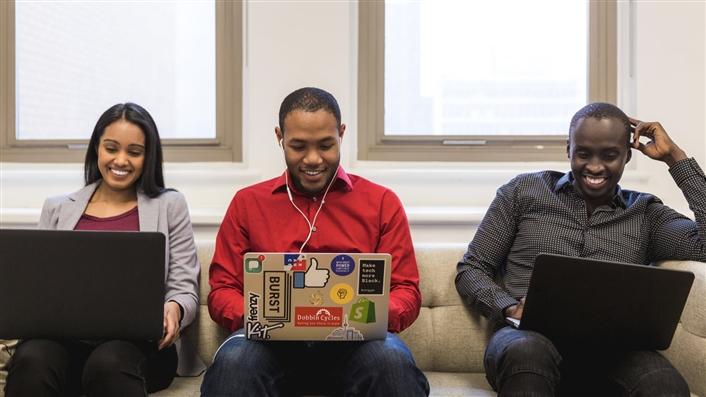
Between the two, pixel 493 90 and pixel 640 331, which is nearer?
pixel 640 331

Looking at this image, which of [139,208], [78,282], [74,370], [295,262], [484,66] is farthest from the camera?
[484,66]

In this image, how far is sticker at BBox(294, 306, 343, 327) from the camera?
4.28 ft

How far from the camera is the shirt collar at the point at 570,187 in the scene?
6.11 feet

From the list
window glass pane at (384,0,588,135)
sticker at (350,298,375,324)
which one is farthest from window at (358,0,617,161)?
sticker at (350,298,375,324)

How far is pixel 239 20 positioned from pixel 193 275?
1077mm

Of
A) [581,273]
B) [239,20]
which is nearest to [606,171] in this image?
[581,273]

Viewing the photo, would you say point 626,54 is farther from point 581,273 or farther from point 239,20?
point 239,20

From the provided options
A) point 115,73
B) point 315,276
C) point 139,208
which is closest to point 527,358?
point 315,276

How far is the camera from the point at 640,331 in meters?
1.45

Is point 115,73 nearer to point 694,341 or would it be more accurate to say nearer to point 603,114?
point 603,114

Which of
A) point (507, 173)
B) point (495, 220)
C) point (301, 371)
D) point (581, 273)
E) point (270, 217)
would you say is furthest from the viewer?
point (507, 173)

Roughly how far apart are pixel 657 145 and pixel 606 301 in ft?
2.30

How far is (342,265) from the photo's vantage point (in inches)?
50.6

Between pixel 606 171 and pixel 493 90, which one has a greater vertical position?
pixel 493 90
